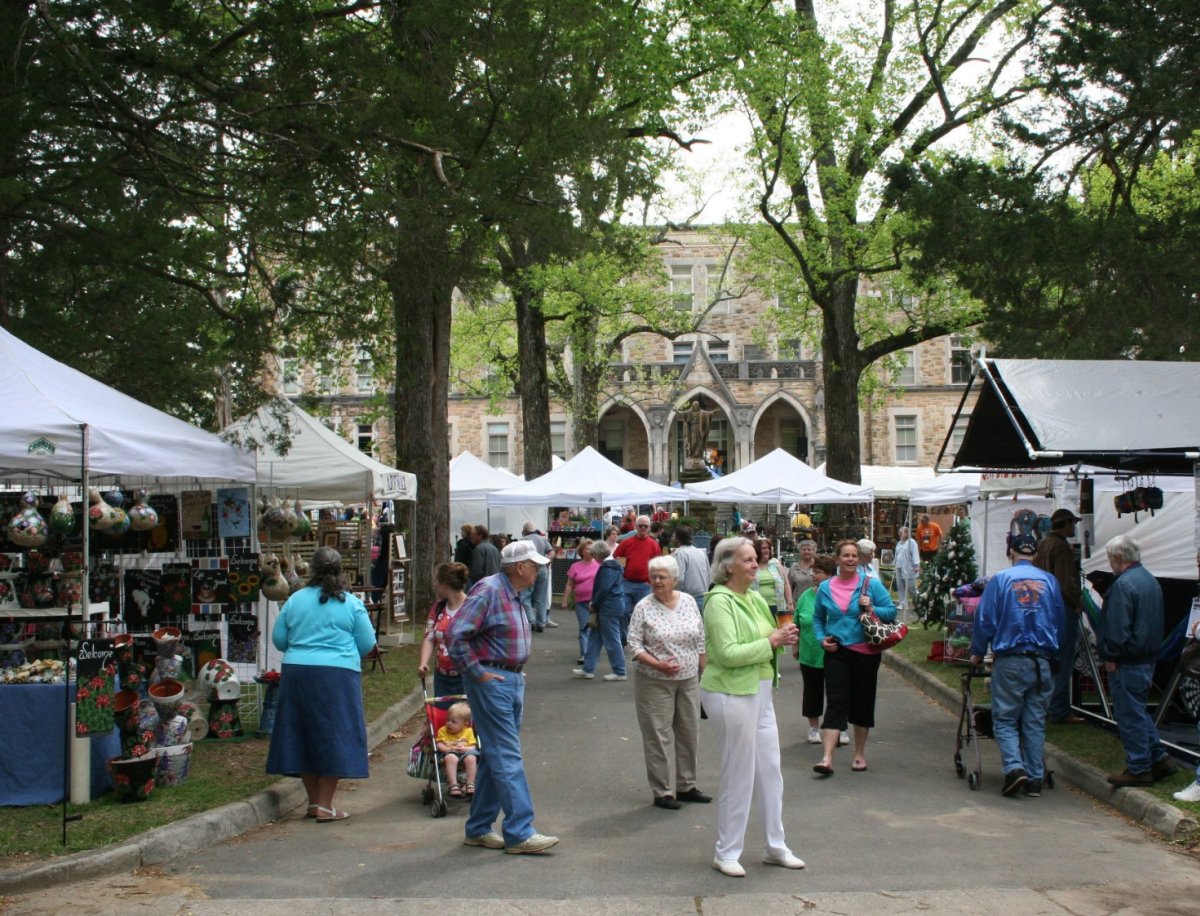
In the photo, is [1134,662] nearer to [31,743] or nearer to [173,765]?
[173,765]

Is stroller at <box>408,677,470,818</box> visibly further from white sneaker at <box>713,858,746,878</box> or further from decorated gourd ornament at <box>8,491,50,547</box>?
decorated gourd ornament at <box>8,491,50,547</box>

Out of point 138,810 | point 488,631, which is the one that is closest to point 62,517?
point 138,810

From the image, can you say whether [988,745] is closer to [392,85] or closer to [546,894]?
[546,894]

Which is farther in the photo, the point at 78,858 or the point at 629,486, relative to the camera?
the point at 629,486

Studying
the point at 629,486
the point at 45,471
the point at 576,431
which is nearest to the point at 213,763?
the point at 45,471

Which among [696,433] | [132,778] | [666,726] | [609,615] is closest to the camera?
[132,778]

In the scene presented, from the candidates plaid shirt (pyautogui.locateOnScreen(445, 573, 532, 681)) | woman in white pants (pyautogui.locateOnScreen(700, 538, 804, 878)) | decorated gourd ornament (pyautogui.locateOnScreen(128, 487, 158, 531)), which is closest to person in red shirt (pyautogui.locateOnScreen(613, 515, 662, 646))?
decorated gourd ornament (pyautogui.locateOnScreen(128, 487, 158, 531))

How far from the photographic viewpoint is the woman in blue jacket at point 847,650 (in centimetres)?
880

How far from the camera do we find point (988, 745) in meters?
10.3

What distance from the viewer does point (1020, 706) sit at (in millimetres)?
8086

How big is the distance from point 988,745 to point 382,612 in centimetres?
1016

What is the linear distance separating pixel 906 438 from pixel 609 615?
40430 mm

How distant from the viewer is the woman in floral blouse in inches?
304

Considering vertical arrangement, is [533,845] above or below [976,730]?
below
